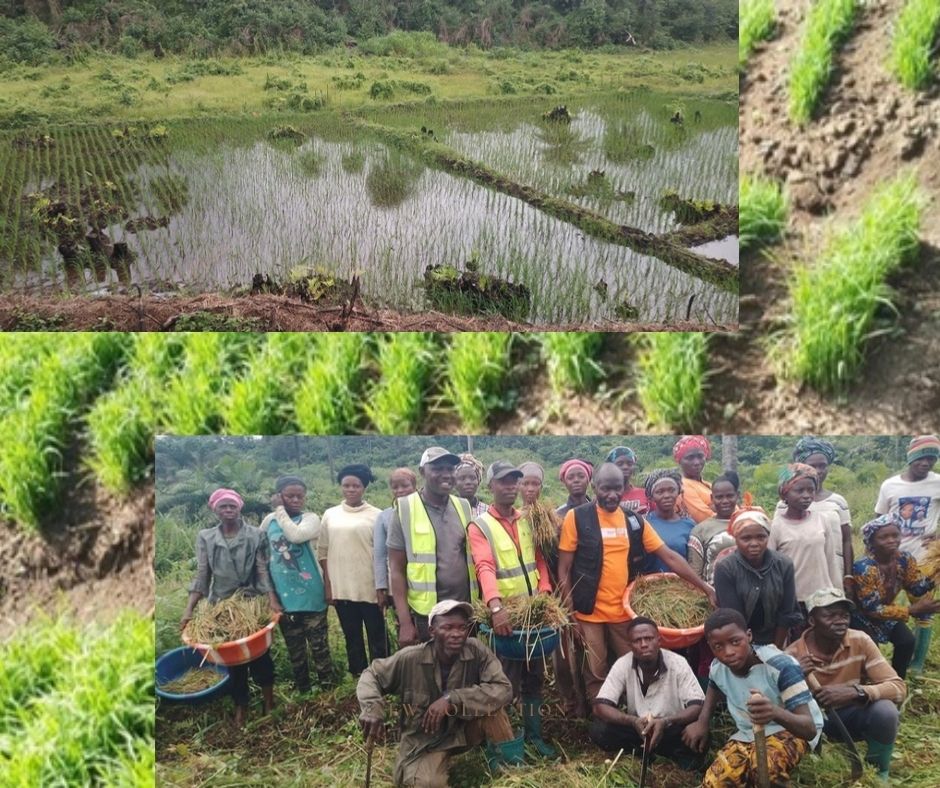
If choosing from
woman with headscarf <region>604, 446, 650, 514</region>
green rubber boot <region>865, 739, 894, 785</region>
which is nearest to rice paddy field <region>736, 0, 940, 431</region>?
woman with headscarf <region>604, 446, 650, 514</region>

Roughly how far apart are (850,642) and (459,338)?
2040 millimetres

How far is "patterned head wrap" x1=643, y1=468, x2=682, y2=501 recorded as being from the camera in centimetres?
455

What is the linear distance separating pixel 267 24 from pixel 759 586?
3399 mm

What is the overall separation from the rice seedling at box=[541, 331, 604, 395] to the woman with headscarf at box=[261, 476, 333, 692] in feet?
3.94

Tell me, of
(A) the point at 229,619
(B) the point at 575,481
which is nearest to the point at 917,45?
(B) the point at 575,481

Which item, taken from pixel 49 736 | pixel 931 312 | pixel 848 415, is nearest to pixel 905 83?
pixel 931 312

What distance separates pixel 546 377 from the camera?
16.4 feet

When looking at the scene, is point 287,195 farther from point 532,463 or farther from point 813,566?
point 813,566

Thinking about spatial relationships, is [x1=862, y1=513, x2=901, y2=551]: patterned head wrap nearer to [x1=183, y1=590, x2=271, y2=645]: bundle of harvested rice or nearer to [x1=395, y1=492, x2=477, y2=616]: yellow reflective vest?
[x1=395, y1=492, x2=477, y2=616]: yellow reflective vest

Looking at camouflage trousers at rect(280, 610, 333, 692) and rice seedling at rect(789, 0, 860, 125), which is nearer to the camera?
camouflage trousers at rect(280, 610, 333, 692)

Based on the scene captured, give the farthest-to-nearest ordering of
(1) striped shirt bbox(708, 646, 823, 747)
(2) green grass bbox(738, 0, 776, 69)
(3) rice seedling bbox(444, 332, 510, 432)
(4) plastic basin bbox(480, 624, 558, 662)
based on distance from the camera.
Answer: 1. (2) green grass bbox(738, 0, 776, 69)
2. (3) rice seedling bbox(444, 332, 510, 432)
3. (4) plastic basin bbox(480, 624, 558, 662)
4. (1) striped shirt bbox(708, 646, 823, 747)

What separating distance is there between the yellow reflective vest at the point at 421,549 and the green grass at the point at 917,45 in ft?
9.48

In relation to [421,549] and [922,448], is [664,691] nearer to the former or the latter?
[421,549]

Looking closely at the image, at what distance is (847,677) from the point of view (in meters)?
4.46
